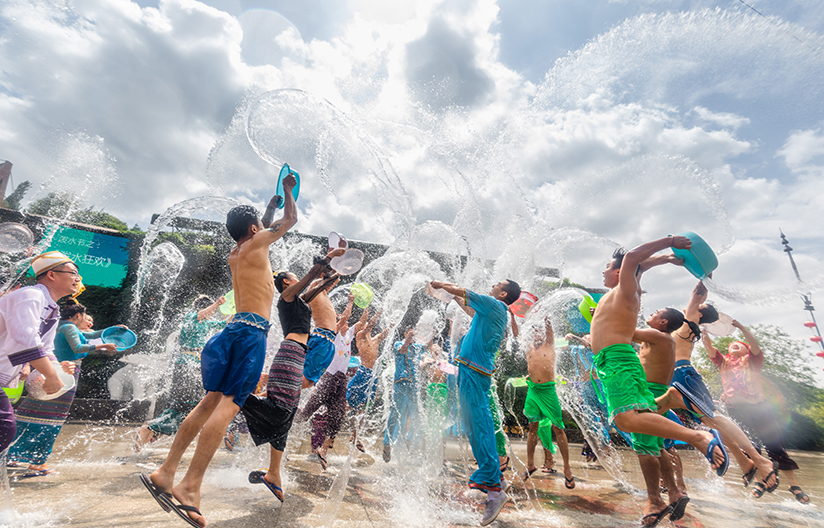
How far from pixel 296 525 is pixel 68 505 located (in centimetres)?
161

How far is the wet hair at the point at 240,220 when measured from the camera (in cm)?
273

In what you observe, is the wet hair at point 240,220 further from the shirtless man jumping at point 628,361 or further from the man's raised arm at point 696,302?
the man's raised arm at point 696,302

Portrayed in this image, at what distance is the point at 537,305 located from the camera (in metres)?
5.50

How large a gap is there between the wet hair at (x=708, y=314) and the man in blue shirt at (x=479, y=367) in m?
3.12

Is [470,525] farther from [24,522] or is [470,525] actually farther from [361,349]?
[361,349]

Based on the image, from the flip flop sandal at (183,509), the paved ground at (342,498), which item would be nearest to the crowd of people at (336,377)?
the flip flop sandal at (183,509)

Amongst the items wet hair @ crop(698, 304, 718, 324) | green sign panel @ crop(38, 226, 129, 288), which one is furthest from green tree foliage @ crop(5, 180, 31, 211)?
wet hair @ crop(698, 304, 718, 324)

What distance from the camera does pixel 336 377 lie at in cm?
435

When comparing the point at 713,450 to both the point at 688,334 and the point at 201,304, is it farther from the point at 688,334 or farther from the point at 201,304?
the point at 201,304

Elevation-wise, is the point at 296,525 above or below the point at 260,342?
below

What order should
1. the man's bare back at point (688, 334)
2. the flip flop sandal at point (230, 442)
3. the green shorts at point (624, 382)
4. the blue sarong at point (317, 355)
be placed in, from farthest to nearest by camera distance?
1. the flip flop sandal at point (230, 442)
2. the man's bare back at point (688, 334)
3. the blue sarong at point (317, 355)
4. the green shorts at point (624, 382)

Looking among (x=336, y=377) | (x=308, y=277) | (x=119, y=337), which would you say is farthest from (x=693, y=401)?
(x=119, y=337)

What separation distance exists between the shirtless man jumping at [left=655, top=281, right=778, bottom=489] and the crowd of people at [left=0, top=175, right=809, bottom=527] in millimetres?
16

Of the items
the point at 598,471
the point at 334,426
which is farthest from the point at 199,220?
the point at 598,471
